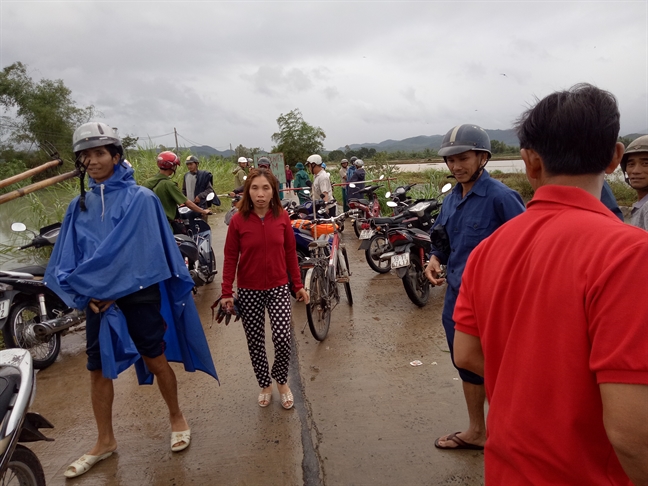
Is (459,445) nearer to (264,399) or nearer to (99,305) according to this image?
(264,399)

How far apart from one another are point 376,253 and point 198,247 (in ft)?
8.43

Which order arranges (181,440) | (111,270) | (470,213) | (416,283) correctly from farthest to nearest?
1. (416,283)
2. (181,440)
3. (470,213)
4. (111,270)

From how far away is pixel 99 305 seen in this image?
2.43 metres

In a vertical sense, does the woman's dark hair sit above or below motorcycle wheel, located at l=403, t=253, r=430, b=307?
above

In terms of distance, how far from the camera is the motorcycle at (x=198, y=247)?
5.67 meters

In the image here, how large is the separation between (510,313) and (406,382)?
8.77 ft

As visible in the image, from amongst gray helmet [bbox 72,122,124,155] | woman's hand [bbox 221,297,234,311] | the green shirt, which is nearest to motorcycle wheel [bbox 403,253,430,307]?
woman's hand [bbox 221,297,234,311]

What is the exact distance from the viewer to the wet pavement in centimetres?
254

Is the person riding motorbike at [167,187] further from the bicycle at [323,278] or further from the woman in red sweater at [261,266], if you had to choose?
the woman in red sweater at [261,266]

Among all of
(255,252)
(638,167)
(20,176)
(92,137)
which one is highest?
(92,137)

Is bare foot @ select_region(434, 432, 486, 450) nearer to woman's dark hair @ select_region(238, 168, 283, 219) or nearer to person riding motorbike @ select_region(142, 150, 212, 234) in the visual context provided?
woman's dark hair @ select_region(238, 168, 283, 219)

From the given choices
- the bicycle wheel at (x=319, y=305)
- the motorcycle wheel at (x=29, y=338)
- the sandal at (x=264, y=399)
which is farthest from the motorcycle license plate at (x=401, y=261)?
the motorcycle wheel at (x=29, y=338)

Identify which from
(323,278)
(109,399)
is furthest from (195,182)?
(109,399)

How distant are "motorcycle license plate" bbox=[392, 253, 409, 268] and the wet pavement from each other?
71 cm
